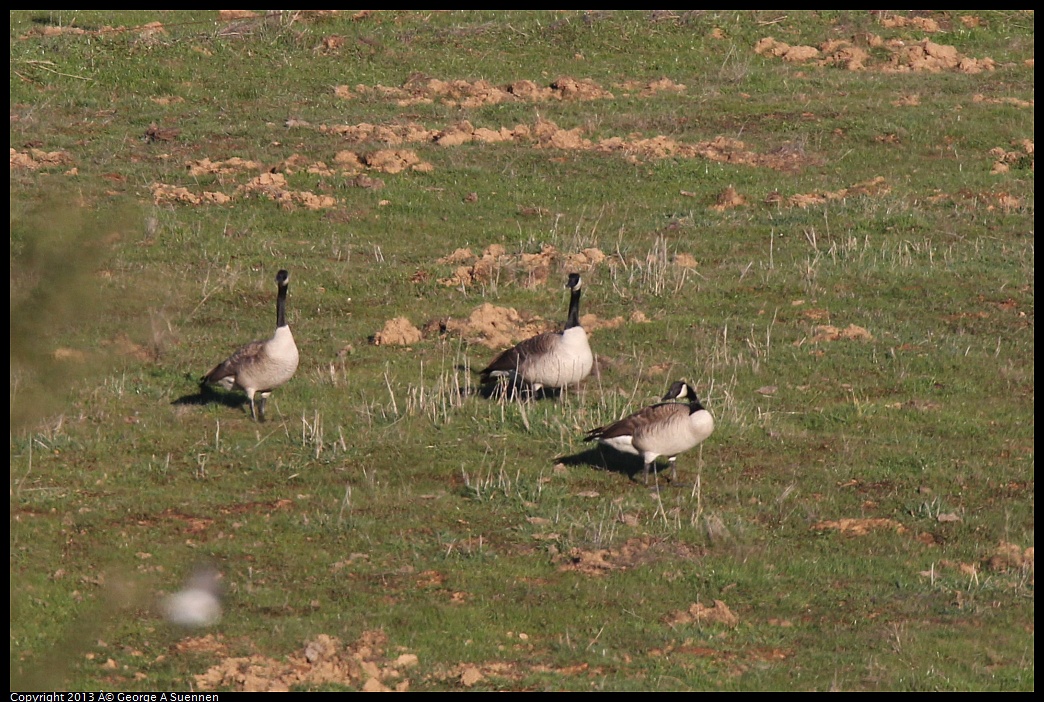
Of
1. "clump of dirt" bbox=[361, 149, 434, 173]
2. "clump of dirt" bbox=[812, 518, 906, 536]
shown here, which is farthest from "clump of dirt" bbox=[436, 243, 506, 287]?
"clump of dirt" bbox=[812, 518, 906, 536]

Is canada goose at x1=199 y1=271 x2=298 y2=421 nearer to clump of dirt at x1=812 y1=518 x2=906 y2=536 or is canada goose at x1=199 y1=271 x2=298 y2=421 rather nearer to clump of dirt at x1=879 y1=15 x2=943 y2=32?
clump of dirt at x1=812 y1=518 x2=906 y2=536

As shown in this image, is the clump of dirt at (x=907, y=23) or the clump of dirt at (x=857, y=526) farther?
the clump of dirt at (x=907, y=23)

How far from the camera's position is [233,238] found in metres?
23.1

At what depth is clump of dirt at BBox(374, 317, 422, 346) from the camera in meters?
18.8

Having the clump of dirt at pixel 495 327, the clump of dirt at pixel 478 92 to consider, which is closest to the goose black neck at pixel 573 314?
the clump of dirt at pixel 495 327

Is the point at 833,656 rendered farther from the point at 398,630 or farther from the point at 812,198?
the point at 812,198

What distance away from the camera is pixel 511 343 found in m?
18.6

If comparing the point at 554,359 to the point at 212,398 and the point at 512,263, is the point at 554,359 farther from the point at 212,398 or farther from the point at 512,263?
the point at 512,263

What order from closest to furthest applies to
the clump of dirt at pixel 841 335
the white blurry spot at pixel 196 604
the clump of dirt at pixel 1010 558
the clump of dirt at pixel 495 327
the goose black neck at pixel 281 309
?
the white blurry spot at pixel 196 604, the clump of dirt at pixel 1010 558, the goose black neck at pixel 281 309, the clump of dirt at pixel 495 327, the clump of dirt at pixel 841 335

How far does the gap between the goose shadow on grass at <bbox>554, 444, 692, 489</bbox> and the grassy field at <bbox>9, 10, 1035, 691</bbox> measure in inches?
2.6

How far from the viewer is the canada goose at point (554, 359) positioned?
15586 millimetres

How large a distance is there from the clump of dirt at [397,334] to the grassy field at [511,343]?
0.06 m

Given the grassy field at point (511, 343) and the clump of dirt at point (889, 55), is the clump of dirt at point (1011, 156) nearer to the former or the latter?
the grassy field at point (511, 343)

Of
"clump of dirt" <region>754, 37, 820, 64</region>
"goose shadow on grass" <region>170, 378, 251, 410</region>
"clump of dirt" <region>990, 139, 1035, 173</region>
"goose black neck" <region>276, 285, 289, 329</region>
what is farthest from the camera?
"clump of dirt" <region>754, 37, 820, 64</region>
